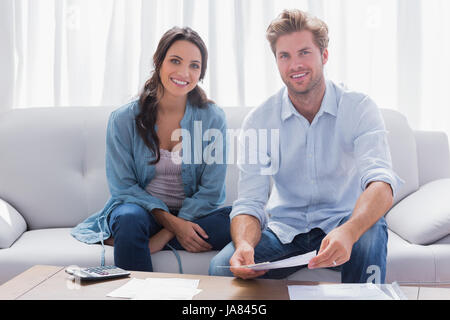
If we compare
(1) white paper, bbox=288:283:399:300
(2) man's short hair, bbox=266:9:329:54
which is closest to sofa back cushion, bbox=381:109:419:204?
(2) man's short hair, bbox=266:9:329:54

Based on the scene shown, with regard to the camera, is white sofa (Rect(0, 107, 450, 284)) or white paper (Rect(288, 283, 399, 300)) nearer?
white paper (Rect(288, 283, 399, 300))

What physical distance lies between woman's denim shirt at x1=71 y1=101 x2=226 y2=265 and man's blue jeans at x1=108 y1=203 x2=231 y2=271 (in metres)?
0.06

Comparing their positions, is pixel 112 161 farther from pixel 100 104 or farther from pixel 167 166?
pixel 100 104

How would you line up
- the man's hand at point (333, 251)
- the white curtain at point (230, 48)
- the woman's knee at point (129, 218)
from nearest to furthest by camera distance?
the man's hand at point (333, 251), the woman's knee at point (129, 218), the white curtain at point (230, 48)

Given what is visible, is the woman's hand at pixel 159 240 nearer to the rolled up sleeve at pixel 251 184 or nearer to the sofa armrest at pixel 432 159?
the rolled up sleeve at pixel 251 184

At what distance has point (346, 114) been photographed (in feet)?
4.79

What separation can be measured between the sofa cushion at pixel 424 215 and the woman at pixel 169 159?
61 cm

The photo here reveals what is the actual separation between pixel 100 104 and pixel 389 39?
1.40m

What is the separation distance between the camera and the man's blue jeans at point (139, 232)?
1444 millimetres

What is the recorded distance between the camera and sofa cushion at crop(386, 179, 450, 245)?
4.99ft

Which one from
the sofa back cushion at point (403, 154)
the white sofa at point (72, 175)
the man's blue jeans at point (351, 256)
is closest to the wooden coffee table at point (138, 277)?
the man's blue jeans at point (351, 256)

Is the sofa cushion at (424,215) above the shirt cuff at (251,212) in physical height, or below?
below

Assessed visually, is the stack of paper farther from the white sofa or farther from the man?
the white sofa

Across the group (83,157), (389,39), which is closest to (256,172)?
(83,157)
